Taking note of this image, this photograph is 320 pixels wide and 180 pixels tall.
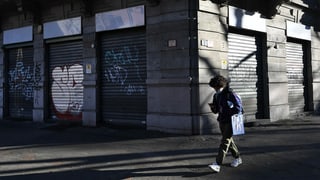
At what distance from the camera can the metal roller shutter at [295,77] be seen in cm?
1698

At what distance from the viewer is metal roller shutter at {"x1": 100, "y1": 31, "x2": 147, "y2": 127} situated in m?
13.6

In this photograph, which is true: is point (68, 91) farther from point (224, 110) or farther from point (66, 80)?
point (224, 110)

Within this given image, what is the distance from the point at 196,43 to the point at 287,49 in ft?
20.2

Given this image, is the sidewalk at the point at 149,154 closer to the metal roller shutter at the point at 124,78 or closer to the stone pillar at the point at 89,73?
the metal roller shutter at the point at 124,78

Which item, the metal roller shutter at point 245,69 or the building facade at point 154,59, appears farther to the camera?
the metal roller shutter at point 245,69

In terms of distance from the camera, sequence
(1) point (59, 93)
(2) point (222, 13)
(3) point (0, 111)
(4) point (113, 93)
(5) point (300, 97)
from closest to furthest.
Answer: (2) point (222, 13) < (4) point (113, 93) < (1) point (59, 93) < (5) point (300, 97) < (3) point (0, 111)

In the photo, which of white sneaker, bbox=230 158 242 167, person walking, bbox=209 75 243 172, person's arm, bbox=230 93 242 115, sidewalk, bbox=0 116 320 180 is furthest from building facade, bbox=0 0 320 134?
person's arm, bbox=230 93 242 115

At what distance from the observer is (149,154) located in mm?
9531

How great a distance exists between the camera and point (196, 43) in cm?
1206

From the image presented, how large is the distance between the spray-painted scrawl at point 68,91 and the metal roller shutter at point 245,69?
17.4 feet

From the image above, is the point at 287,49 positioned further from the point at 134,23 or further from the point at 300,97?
the point at 134,23

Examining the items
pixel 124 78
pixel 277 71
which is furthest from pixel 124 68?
pixel 277 71

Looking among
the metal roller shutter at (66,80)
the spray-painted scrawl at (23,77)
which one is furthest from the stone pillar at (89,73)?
the spray-painted scrawl at (23,77)

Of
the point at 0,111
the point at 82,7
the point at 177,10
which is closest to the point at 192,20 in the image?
the point at 177,10
